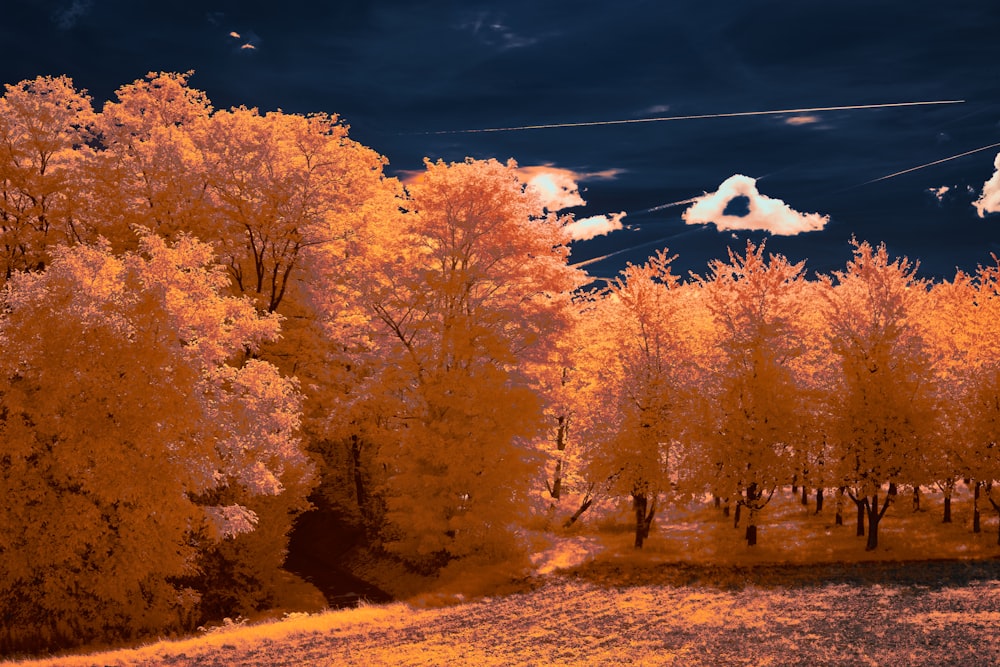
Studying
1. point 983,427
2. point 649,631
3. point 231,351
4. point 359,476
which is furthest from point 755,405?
point 231,351

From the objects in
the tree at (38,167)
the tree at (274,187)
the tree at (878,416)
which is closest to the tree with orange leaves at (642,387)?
the tree at (878,416)

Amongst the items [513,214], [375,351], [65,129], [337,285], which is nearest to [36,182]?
[65,129]

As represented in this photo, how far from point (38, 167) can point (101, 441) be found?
2289 cm

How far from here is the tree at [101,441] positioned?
67.8ft

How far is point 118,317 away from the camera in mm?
21656

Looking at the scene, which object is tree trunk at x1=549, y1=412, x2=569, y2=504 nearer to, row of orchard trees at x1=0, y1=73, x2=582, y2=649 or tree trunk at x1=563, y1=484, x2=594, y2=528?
tree trunk at x1=563, y1=484, x2=594, y2=528

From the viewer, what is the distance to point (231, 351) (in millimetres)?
28453

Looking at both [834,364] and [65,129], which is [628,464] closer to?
[834,364]

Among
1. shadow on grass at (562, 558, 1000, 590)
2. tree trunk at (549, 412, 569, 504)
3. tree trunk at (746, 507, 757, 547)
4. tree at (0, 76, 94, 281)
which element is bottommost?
shadow on grass at (562, 558, 1000, 590)

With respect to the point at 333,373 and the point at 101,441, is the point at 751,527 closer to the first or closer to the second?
the point at 333,373

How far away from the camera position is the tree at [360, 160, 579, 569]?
3039 cm

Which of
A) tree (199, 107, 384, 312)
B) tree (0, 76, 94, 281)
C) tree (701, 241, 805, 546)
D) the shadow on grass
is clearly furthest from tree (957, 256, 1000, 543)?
tree (0, 76, 94, 281)

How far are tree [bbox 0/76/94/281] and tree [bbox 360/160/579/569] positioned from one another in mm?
14640

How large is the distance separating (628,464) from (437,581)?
9962mm
